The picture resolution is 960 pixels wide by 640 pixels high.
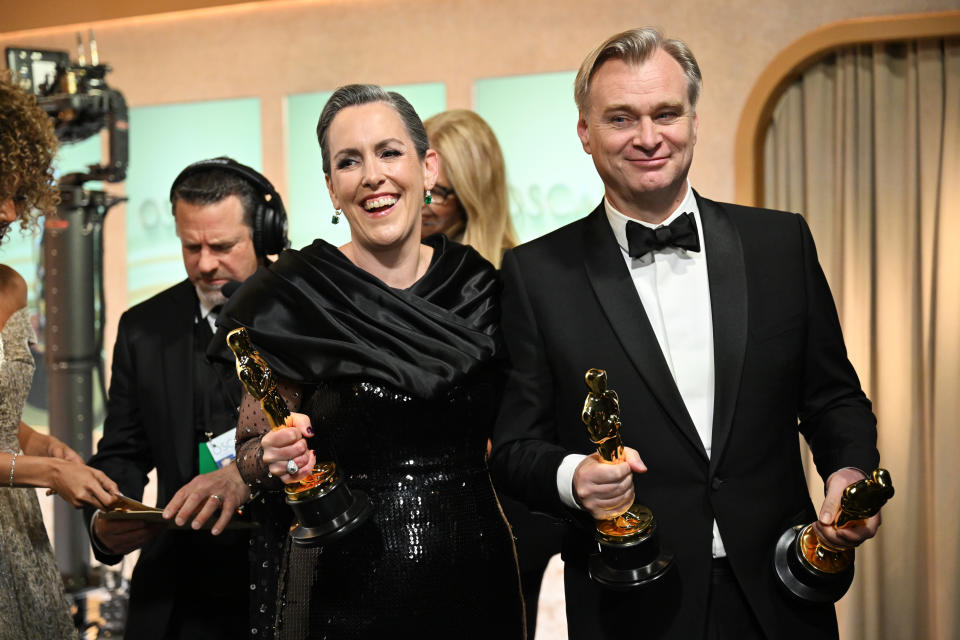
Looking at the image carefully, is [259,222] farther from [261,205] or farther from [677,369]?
[677,369]

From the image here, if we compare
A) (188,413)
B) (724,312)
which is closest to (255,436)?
(188,413)

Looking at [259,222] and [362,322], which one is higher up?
[259,222]

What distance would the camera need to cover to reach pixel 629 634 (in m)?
1.90

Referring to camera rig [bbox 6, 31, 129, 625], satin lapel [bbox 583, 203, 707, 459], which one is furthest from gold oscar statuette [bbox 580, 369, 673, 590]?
camera rig [bbox 6, 31, 129, 625]

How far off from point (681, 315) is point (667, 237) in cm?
16

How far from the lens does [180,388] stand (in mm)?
2678

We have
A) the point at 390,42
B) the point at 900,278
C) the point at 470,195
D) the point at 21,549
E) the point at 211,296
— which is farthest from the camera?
the point at 390,42

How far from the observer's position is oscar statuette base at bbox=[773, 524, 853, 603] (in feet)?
5.90

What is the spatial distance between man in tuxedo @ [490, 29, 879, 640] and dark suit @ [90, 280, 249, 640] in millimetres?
960

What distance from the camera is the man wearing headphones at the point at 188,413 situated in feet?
8.39

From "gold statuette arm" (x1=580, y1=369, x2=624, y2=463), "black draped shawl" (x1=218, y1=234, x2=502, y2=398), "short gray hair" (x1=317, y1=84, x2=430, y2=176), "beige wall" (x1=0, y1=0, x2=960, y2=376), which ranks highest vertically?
"beige wall" (x1=0, y1=0, x2=960, y2=376)

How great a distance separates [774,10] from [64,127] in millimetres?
3464

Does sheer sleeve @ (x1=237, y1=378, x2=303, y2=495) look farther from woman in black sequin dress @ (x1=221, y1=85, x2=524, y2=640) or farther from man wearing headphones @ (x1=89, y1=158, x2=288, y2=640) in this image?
man wearing headphones @ (x1=89, y1=158, x2=288, y2=640)

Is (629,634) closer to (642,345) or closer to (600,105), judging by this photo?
(642,345)
